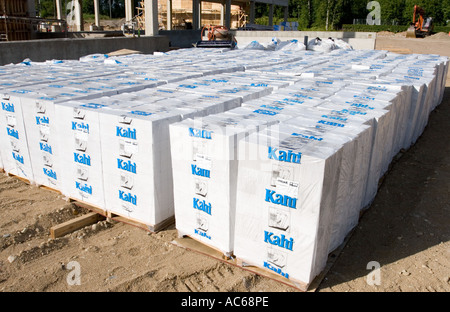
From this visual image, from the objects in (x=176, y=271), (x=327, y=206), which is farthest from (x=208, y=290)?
(x=327, y=206)

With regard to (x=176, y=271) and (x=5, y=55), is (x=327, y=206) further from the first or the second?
(x=5, y=55)

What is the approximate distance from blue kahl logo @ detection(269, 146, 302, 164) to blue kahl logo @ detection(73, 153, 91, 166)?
2.48 meters

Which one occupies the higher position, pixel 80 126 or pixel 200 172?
pixel 80 126

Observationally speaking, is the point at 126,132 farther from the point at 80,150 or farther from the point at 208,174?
the point at 208,174

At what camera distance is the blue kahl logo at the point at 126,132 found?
4161 millimetres

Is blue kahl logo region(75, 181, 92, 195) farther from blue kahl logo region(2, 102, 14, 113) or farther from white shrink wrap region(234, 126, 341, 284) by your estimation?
white shrink wrap region(234, 126, 341, 284)

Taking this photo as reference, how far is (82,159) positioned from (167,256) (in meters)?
1.68

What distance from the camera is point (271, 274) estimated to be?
369 cm

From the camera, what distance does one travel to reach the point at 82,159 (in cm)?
472

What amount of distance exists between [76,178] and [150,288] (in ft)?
6.56

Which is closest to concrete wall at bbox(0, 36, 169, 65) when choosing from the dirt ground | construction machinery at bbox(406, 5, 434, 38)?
the dirt ground

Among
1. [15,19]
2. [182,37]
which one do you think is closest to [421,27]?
[182,37]

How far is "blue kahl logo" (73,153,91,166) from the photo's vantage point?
467 cm

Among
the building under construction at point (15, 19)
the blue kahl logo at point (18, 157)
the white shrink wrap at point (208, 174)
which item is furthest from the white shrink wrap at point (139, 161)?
the building under construction at point (15, 19)
